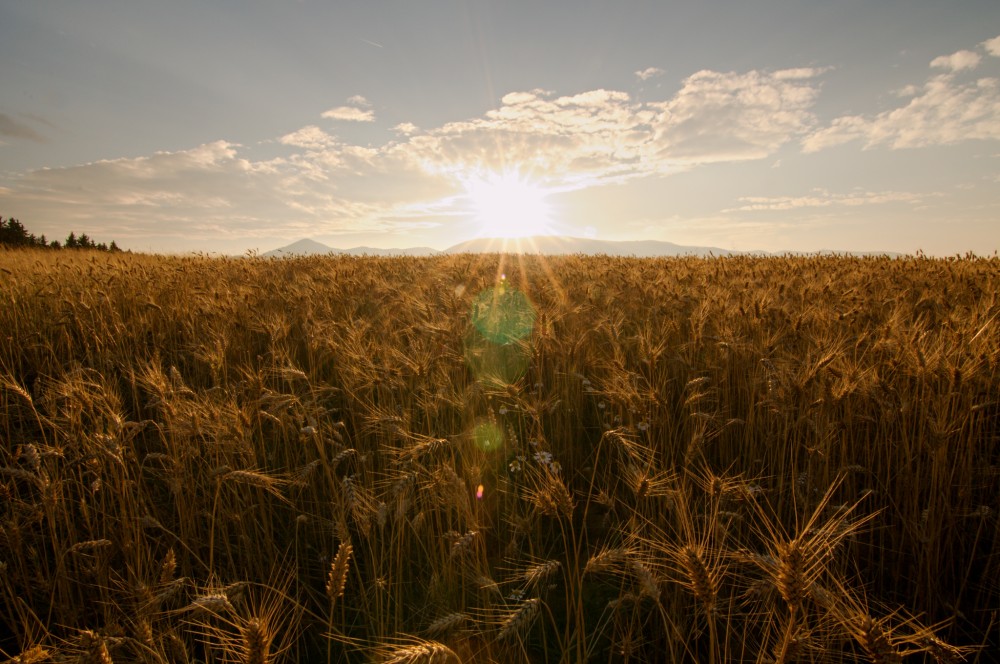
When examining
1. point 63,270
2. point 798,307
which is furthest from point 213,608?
point 63,270

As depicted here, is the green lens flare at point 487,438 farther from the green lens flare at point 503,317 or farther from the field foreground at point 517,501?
the green lens flare at point 503,317

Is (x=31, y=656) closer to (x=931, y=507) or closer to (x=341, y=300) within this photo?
(x=931, y=507)

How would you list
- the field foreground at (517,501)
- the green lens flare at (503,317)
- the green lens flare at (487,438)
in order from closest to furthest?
the field foreground at (517,501) < the green lens flare at (487,438) < the green lens flare at (503,317)

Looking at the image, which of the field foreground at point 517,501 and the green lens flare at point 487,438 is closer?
the field foreground at point 517,501

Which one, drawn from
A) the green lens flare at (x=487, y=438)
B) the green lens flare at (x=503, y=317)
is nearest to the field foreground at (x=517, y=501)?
the green lens flare at (x=487, y=438)

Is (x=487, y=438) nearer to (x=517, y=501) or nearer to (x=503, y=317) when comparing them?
(x=517, y=501)

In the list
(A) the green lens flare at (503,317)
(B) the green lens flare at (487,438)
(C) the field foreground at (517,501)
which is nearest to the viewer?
(C) the field foreground at (517,501)

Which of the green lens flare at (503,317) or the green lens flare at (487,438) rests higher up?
the green lens flare at (503,317)

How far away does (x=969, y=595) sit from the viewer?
2.10m

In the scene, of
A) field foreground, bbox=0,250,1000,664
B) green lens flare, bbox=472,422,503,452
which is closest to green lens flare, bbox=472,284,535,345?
field foreground, bbox=0,250,1000,664

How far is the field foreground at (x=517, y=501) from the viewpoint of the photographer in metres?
1.60

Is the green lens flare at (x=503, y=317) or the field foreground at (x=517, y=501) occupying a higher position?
the green lens flare at (x=503, y=317)

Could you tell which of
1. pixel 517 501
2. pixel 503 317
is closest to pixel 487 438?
pixel 517 501

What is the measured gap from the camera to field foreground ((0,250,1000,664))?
5.26 feet
